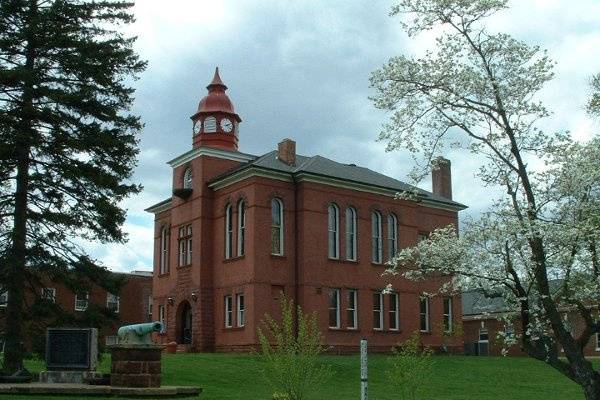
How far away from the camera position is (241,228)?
128 ft

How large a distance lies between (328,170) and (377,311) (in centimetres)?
771

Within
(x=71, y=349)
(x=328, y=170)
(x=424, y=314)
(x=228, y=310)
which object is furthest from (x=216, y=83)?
(x=71, y=349)

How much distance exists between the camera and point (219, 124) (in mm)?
42406

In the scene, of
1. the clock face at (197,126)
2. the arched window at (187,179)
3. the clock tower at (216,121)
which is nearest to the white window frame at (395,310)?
the clock tower at (216,121)

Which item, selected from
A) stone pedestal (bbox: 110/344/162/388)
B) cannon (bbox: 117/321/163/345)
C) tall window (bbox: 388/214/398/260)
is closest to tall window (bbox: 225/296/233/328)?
tall window (bbox: 388/214/398/260)

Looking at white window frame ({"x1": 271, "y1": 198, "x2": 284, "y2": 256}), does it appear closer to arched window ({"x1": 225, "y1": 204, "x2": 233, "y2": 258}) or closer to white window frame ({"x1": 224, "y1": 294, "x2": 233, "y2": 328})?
arched window ({"x1": 225, "y1": 204, "x2": 233, "y2": 258})

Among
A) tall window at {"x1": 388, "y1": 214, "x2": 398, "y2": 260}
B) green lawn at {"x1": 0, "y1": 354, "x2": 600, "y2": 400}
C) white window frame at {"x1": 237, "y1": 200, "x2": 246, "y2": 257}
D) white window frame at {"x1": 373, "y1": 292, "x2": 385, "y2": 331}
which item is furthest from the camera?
tall window at {"x1": 388, "y1": 214, "x2": 398, "y2": 260}

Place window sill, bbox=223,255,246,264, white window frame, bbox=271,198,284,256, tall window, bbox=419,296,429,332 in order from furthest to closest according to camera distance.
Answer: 1. tall window, bbox=419,296,429,332
2. white window frame, bbox=271,198,284,256
3. window sill, bbox=223,255,246,264

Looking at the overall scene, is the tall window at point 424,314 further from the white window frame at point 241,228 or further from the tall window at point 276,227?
the white window frame at point 241,228

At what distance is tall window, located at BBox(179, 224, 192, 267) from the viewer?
4231cm

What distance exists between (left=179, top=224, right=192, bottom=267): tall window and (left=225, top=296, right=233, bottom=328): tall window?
366 centimetres

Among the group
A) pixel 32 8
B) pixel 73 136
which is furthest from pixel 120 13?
pixel 73 136

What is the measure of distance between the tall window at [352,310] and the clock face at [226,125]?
10.6 m

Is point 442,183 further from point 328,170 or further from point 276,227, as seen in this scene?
point 276,227
